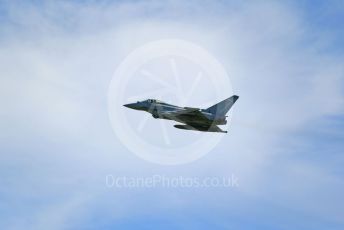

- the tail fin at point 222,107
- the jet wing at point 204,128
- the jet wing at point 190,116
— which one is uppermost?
the tail fin at point 222,107

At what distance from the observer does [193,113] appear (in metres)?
78.6

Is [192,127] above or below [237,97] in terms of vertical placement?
below

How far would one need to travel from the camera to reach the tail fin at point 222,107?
3227 inches

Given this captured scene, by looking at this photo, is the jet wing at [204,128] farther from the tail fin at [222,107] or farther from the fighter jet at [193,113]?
the tail fin at [222,107]

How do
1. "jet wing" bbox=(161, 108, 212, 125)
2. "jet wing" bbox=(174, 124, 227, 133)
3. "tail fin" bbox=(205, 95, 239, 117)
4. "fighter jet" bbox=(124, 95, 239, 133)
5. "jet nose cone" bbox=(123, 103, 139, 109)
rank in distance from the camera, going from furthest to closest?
"jet nose cone" bbox=(123, 103, 139, 109), "tail fin" bbox=(205, 95, 239, 117), "jet wing" bbox=(174, 124, 227, 133), "fighter jet" bbox=(124, 95, 239, 133), "jet wing" bbox=(161, 108, 212, 125)

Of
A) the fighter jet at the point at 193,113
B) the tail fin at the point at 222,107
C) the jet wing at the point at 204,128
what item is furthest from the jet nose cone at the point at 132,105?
the tail fin at the point at 222,107

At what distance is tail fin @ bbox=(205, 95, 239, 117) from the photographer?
8196cm

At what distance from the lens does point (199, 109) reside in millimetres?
78188

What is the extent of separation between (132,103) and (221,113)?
18.8 m

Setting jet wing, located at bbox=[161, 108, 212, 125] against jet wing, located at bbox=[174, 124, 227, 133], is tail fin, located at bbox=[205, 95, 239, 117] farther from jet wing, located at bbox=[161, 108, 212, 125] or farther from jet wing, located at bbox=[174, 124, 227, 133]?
jet wing, located at bbox=[161, 108, 212, 125]

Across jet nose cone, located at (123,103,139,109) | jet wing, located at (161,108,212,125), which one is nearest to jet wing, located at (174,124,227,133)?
jet wing, located at (161,108,212,125)

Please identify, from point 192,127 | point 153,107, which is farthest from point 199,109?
point 153,107

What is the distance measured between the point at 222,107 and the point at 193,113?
775 cm

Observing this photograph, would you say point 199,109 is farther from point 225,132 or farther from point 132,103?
point 132,103
